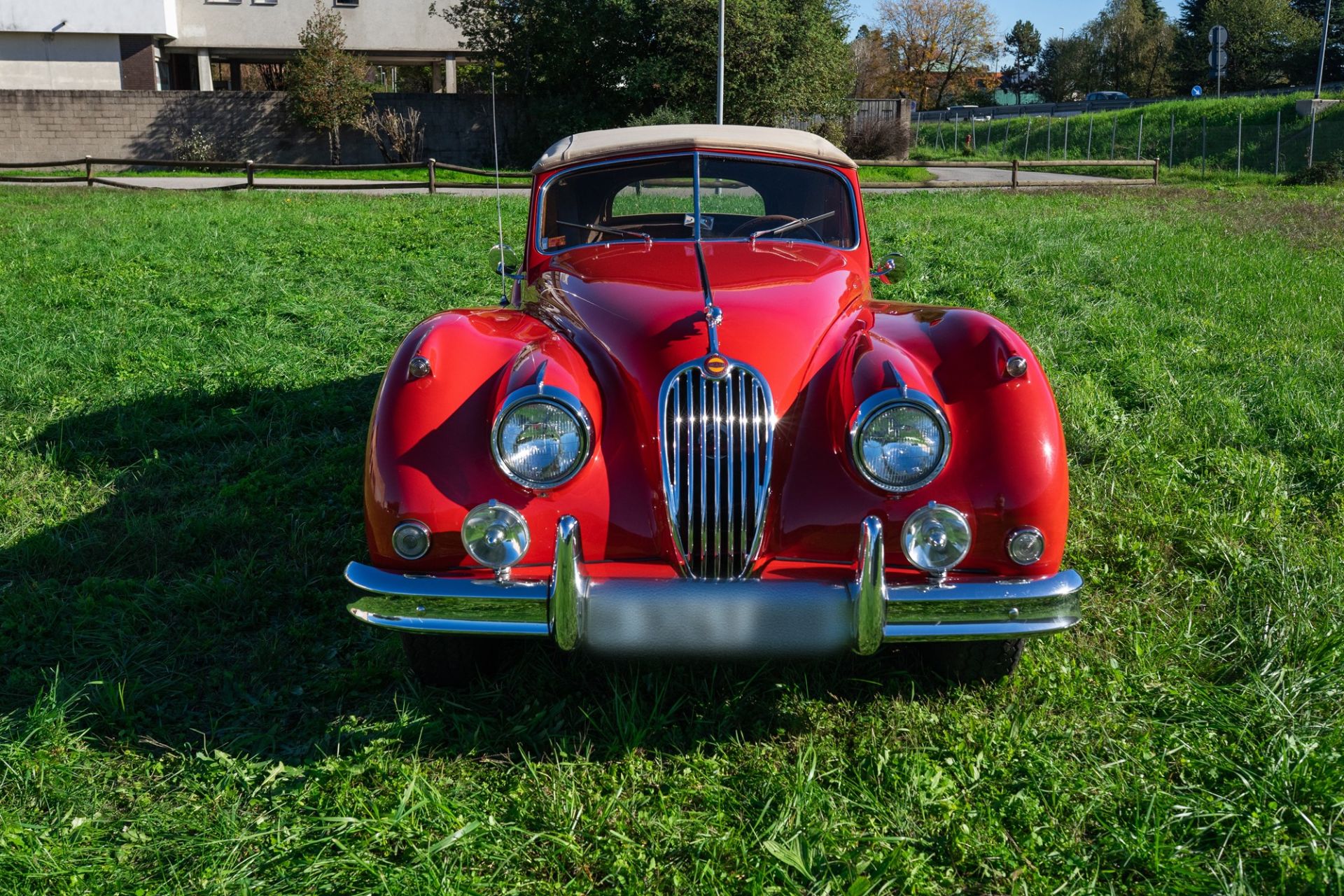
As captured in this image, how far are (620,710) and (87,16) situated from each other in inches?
1363

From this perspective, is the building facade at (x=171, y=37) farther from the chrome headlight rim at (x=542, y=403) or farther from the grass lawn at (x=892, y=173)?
the chrome headlight rim at (x=542, y=403)

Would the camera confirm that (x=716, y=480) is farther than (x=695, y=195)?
No

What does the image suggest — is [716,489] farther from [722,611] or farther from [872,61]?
[872,61]

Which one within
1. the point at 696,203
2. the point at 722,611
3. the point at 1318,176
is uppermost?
the point at 1318,176

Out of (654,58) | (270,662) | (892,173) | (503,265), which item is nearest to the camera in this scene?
(270,662)

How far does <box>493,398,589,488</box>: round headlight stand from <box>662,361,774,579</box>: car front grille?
25 cm

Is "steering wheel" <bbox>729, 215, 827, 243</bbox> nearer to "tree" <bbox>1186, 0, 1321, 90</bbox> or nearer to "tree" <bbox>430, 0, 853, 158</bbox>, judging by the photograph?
"tree" <bbox>430, 0, 853, 158</bbox>

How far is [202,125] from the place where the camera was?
89.8 ft

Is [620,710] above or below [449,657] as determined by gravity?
below

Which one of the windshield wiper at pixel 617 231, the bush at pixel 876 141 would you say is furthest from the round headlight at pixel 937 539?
the bush at pixel 876 141

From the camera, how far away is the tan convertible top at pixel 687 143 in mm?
4102

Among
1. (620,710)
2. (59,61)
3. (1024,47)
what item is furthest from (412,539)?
(1024,47)

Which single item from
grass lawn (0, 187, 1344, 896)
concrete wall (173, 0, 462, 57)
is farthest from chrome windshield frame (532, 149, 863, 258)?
concrete wall (173, 0, 462, 57)

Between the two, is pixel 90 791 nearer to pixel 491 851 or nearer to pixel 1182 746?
pixel 491 851
